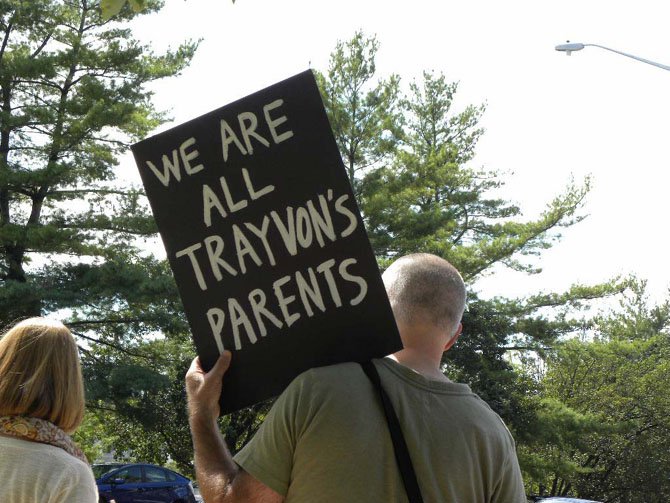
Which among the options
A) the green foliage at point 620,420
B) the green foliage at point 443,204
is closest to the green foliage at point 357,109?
the green foliage at point 443,204

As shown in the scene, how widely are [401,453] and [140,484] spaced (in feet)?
65.0

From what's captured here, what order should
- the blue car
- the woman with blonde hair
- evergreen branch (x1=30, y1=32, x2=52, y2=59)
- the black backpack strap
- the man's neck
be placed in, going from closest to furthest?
the black backpack strap, the man's neck, the woman with blonde hair, the blue car, evergreen branch (x1=30, y1=32, x2=52, y2=59)

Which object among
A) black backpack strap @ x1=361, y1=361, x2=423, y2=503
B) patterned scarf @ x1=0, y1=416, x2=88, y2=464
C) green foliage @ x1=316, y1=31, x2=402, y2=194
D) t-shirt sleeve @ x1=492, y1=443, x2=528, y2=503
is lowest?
t-shirt sleeve @ x1=492, y1=443, x2=528, y2=503

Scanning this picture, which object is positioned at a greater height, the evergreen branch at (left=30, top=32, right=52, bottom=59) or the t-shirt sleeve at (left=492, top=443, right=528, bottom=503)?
the evergreen branch at (left=30, top=32, right=52, bottom=59)

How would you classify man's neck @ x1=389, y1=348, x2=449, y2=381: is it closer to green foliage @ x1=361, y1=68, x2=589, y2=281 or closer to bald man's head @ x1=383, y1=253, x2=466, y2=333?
bald man's head @ x1=383, y1=253, x2=466, y2=333

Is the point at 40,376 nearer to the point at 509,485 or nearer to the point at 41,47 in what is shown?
the point at 509,485

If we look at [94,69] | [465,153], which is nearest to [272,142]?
[94,69]

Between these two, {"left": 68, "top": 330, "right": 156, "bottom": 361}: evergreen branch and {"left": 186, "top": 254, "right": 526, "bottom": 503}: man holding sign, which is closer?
{"left": 186, "top": 254, "right": 526, "bottom": 503}: man holding sign

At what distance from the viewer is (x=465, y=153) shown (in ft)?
109

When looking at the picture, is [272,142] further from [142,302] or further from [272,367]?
Answer: [142,302]

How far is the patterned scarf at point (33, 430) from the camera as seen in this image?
2.50 metres

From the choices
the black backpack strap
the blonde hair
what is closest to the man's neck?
the black backpack strap

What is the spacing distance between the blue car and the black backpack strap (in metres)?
18.7

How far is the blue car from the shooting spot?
20.2 m
